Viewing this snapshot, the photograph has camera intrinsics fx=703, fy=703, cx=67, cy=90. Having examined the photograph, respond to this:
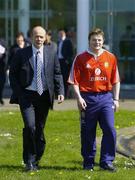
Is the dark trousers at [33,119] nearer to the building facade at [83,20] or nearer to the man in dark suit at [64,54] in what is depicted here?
the man in dark suit at [64,54]

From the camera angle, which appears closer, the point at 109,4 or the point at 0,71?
the point at 0,71

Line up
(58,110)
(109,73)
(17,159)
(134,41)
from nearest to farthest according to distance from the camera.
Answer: (109,73) < (17,159) < (58,110) < (134,41)

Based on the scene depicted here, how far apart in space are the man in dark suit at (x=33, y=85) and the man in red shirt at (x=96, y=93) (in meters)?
0.32

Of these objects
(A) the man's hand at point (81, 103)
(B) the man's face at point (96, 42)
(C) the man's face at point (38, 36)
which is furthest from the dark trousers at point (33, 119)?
(B) the man's face at point (96, 42)

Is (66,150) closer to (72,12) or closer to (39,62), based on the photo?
(39,62)

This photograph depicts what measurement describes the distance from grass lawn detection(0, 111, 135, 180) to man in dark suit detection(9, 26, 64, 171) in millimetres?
414

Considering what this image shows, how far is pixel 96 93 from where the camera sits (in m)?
9.45

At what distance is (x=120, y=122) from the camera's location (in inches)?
586

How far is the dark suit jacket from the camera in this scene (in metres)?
9.52

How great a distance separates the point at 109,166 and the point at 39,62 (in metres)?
1.69

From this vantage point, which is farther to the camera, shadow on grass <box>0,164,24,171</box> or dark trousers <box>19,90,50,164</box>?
shadow on grass <box>0,164,24,171</box>

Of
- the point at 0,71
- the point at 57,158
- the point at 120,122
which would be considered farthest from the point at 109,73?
the point at 0,71

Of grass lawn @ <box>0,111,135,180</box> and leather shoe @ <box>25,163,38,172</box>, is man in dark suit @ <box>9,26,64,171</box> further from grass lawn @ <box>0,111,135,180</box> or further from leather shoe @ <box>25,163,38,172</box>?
grass lawn @ <box>0,111,135,180</box>

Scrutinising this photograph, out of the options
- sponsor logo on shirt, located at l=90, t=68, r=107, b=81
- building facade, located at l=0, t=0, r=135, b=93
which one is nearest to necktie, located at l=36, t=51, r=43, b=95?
sponsor logo on shirt, located at l=90, t=68, r=107, b=81
